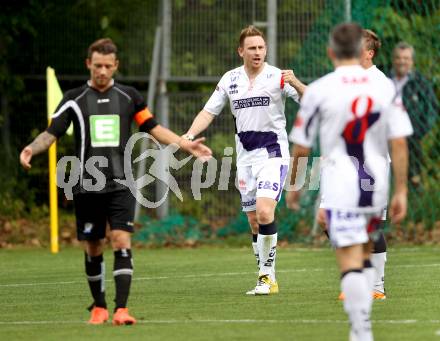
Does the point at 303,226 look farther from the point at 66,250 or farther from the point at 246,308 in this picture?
the point at 246,308

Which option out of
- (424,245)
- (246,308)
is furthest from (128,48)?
(246,308)

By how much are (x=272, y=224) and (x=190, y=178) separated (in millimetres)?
8709

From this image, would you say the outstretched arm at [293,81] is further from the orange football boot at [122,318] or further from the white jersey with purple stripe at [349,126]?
the white jersey with purple stripe at [349,126]

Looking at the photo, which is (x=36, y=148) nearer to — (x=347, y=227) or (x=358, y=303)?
(x=347, y=227)

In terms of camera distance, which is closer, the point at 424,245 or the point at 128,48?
the point at 424,245

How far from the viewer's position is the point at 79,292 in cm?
1115

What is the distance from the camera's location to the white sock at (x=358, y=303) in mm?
6793

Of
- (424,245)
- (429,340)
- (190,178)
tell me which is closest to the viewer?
(429,340)

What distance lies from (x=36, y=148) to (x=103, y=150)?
0.47 meters

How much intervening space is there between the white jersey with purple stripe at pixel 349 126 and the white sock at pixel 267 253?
392cm

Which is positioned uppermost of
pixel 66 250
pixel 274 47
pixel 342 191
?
pixel 274 47

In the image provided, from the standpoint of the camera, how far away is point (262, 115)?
438 inches

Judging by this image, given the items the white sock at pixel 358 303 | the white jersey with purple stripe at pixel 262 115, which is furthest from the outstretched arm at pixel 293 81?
the white sock at pixel 358 303

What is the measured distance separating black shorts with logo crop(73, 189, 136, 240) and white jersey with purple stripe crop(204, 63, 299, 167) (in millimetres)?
2643
